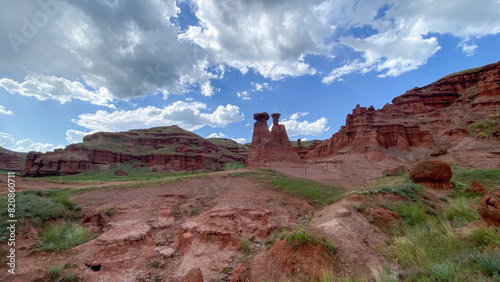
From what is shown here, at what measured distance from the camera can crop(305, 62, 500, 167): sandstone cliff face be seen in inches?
1608

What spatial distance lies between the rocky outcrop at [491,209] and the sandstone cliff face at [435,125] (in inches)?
1466

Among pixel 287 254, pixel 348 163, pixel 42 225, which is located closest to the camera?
pixel 287 254

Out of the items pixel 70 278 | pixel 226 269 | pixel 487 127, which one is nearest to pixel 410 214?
pixel 226 269

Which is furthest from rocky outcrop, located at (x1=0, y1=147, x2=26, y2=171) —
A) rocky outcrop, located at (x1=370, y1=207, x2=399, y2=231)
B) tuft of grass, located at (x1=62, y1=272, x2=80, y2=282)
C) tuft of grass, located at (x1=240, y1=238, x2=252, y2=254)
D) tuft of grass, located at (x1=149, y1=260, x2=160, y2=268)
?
rocky outcrop, located at (x1=370, y1=207, x2=399, y2=231)

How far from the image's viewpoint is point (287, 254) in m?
6.22

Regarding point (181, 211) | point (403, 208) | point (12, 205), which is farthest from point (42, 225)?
point (403, 208)

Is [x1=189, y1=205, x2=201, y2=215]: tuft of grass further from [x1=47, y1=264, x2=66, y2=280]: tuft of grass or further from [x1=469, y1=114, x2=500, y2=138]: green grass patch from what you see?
[x1=469, y1=114, x2=500, y2=138]: green grass patch

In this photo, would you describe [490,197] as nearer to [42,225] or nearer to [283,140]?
[42,225]

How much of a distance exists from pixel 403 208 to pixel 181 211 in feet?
38.0

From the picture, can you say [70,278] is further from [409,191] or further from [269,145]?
[269,145]

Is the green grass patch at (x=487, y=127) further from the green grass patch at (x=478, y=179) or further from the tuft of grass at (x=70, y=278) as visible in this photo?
the tuft of grass at (x=70, y=278)

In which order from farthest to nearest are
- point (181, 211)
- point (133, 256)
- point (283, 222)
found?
point (181, 211) → point (283, 222) → point (133, 256)

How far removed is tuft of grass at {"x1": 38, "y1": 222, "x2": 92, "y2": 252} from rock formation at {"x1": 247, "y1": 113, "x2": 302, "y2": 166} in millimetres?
35049

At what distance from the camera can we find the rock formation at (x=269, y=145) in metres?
45.4
